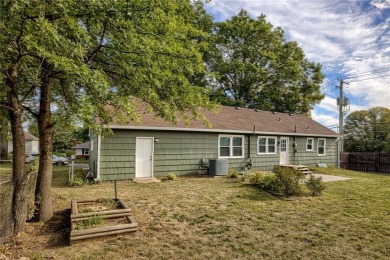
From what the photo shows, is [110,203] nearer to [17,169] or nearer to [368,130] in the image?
[17,169]

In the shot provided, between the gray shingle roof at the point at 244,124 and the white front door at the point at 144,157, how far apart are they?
756mm

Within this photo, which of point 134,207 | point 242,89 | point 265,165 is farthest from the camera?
point 242,89

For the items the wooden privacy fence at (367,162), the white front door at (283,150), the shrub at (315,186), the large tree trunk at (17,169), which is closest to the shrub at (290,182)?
the shrub at (315,186)

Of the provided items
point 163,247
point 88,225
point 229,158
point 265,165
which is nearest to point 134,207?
point 88,225

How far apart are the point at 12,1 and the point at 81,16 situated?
3.59ft

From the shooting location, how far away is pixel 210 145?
13289 millimetres

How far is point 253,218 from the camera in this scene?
19.5 feet

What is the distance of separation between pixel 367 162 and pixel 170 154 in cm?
1731

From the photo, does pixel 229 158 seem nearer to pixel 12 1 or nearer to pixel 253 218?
pixel 253 218

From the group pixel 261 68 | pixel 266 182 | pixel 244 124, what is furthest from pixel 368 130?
pixel 266 182

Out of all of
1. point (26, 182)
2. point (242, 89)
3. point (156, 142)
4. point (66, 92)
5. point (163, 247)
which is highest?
point (242, 89)

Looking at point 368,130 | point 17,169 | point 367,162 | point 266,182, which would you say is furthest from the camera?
point 368,130

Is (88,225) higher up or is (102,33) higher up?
(102,33)

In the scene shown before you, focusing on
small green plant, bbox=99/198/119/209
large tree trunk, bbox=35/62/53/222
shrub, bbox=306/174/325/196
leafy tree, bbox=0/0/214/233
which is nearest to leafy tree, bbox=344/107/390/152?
shrub, bbox=306/174/325/196
